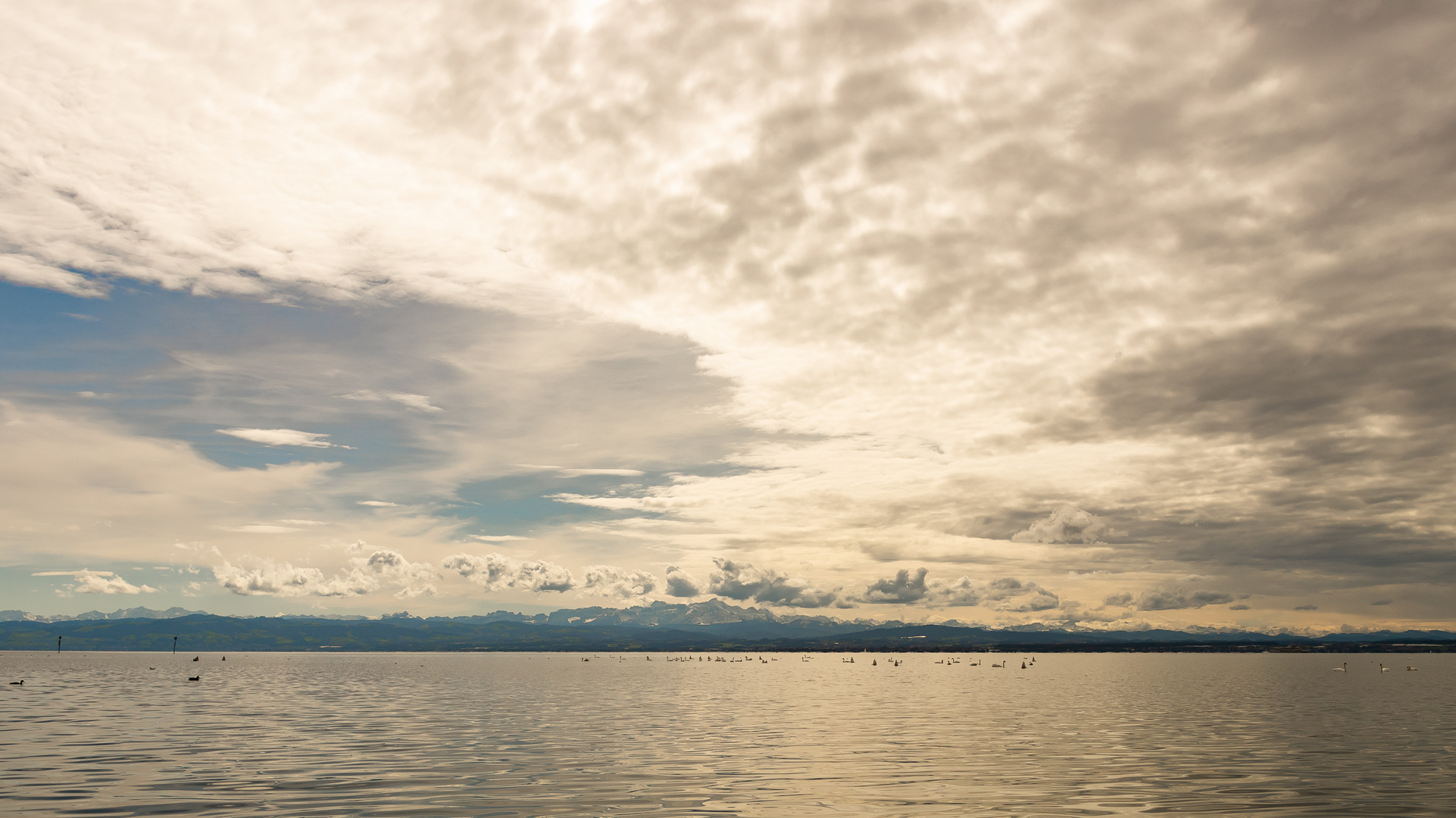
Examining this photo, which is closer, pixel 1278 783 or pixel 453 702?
pixel 1278 783

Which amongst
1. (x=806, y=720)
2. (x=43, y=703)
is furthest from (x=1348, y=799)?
(x=43, y=703)

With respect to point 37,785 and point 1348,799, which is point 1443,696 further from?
point 37,785

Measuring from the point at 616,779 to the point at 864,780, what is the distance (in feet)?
46.0

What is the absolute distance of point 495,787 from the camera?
46.0 metres

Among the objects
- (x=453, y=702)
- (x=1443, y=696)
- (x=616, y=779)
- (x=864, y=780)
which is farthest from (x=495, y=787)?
(x=1443, y=696)

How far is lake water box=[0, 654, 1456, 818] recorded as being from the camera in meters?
41.9

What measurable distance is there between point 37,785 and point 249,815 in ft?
58.3

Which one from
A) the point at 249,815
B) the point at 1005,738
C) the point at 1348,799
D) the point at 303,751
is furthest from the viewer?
the point at 1005,738

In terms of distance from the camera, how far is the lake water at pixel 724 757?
41.9 m

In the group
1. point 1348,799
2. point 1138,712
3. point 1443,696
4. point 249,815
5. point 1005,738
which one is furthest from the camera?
point 1443,696

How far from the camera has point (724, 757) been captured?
194ft

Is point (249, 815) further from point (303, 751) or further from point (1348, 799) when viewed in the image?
point (1348, 799)

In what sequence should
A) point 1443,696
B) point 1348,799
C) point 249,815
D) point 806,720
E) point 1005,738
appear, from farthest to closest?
point 1443,696
point 806,720
point 1005,738
point 1348,799
point 249,815

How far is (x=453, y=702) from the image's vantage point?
114750 millimetres
